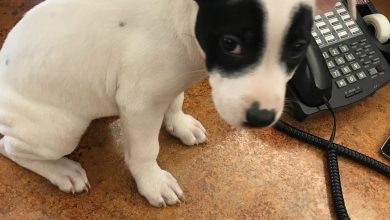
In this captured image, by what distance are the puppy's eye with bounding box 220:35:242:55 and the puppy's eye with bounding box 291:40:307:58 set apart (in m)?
0.08

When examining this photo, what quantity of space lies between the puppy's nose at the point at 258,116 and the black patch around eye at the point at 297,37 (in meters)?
0.07

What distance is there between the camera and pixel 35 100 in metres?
0.95

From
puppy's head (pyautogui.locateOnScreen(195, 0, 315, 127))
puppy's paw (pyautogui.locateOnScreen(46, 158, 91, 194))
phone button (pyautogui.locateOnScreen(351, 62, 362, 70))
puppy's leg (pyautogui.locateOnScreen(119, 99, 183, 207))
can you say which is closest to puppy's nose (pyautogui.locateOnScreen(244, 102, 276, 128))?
puppy's head (pyautogui.locateOnScreen(195, 0, 315, 127))

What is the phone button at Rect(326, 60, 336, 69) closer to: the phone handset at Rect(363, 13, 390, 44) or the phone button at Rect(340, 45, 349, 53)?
the phone button at Rect(340, 45, 349, 53)

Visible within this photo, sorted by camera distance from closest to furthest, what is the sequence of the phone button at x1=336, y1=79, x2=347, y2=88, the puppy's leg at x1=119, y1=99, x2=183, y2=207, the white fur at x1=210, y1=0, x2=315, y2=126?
the white fur at x1=210, y1=0, x2=315, y2=126 < the puppy's leg at x1=119, y1=99, x2=183, y2=207 < the phone button at x1=336, y1=79, x2=347, y2=88

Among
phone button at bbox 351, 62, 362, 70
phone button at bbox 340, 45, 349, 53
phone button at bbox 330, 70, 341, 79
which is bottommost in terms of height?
phone button at bbox 351, 62, 362, 70

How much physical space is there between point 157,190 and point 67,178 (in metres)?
0.18

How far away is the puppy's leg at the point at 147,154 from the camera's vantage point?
91 cm

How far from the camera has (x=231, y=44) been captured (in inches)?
27.8

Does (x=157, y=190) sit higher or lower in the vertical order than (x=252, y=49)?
lower

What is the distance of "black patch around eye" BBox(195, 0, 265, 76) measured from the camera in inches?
26.4

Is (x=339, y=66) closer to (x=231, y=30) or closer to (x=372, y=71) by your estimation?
(x=372, y=71)

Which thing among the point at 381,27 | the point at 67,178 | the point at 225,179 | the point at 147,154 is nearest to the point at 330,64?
the point at 381,27

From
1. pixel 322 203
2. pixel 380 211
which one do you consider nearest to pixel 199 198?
pixel 322 203
